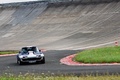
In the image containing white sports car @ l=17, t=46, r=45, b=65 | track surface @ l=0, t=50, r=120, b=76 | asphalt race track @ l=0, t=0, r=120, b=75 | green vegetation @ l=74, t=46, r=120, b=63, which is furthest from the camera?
asphalt race track @ l=0, t=0, r=120, b=75

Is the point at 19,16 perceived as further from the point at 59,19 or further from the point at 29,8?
the point at 59,19

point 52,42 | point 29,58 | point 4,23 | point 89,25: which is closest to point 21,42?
point 52,42

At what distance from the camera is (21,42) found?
63.5 metres

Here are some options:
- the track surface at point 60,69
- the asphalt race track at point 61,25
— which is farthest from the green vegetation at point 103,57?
the asphalt race track at point 61,25

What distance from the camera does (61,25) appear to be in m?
70.8

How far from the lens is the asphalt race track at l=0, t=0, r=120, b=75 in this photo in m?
57.4

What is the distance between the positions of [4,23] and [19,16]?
3.43m

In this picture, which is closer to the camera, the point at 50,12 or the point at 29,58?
the point at 29,58

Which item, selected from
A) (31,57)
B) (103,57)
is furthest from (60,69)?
(31,57)

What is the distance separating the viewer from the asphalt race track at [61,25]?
57.4 m

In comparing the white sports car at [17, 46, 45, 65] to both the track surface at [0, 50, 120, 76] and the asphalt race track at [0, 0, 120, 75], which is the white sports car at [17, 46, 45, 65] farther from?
the asphalt race track at [0, 0, 120, 75]

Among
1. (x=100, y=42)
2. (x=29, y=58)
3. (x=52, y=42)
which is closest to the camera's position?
(x=29, y=58)

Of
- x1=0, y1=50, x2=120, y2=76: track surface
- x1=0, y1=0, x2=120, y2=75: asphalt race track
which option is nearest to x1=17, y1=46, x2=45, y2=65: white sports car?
x1=0, y1=50, x2=120, y2=76: track surface

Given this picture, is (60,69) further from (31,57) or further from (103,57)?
(31,57)
